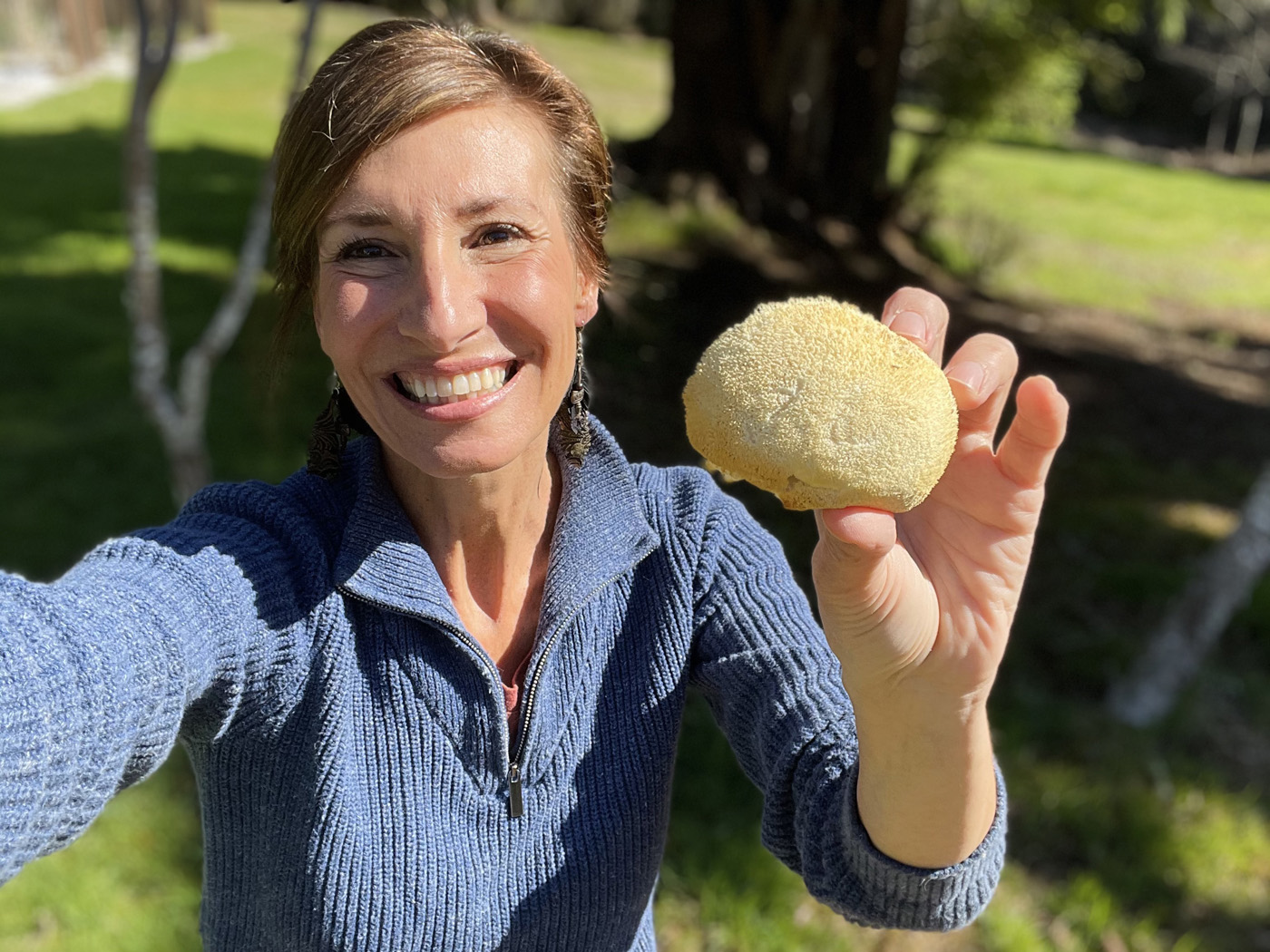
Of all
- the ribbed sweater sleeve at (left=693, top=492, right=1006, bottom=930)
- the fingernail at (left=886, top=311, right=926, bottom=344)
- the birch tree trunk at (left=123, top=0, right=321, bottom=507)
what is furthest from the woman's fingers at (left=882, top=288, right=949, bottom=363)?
the birch tree trunk at (left=123, top=0, right=321, bottom=507)

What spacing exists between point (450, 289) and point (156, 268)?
2.59 meters

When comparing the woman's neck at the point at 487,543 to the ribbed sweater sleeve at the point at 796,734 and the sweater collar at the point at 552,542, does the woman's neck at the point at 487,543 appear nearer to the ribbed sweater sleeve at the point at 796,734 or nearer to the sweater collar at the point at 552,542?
the sweater collar at the point at 552,542

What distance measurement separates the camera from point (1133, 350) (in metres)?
8.98

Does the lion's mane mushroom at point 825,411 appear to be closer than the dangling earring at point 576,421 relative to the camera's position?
Yes

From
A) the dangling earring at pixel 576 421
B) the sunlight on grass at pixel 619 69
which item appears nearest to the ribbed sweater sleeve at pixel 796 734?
the dangling earring at pixel 576 421

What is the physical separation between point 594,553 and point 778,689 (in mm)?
345

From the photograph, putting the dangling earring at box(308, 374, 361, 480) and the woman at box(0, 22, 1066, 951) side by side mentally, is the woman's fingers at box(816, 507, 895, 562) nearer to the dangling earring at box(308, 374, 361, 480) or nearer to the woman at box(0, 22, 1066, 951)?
the woman at box(0, 22, 1066, 951)

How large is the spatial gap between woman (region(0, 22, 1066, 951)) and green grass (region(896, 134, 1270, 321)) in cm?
901

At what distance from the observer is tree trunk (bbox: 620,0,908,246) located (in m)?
7.73

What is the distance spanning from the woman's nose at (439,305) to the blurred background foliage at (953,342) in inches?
19.8

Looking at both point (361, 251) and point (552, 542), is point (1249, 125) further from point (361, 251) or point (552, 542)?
point (361, 251)

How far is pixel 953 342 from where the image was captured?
7422mm

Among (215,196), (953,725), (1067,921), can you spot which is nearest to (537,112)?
(953,725)

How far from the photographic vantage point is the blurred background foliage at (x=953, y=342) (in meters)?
3.33
